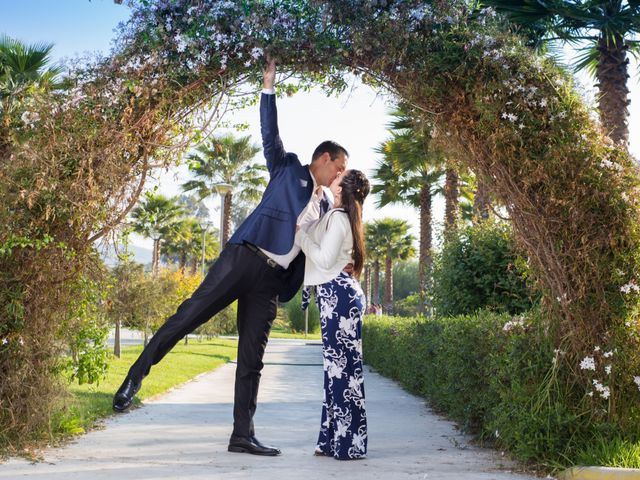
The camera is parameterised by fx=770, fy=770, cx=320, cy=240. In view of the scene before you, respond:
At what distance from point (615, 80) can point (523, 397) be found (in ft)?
32.0

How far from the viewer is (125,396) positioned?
5.10 meters

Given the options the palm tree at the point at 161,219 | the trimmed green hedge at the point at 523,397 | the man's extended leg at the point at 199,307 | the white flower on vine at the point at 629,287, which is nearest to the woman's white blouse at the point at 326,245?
the man's extended leg at the point at 199,307

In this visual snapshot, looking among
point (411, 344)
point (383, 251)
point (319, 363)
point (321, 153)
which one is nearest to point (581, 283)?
point (321, 153)

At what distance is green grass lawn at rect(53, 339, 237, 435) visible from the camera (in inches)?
258

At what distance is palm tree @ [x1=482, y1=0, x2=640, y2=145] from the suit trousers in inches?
331

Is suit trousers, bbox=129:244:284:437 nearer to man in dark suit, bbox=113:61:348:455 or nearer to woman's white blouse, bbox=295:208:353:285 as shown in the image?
man in dark suit, bbox=113:61:348:455

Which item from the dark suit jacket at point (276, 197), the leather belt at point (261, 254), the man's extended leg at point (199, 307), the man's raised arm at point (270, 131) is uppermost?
the man's raised arm at point (270, 131)

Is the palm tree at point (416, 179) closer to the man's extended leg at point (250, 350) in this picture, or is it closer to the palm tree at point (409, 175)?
the palm tree at point (409, 175)

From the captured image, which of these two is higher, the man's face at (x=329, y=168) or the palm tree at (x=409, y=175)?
the palm tree at (x=409, y=175)

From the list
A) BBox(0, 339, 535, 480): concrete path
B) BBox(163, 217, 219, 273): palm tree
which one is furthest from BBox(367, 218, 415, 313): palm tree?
BBox(0, 339, 535, 480): concrete path

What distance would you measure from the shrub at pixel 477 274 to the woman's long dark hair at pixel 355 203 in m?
5.25

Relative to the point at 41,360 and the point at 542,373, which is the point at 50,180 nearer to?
the point at 41,360

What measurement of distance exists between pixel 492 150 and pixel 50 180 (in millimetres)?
3235

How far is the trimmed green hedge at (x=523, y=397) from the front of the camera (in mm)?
5395
